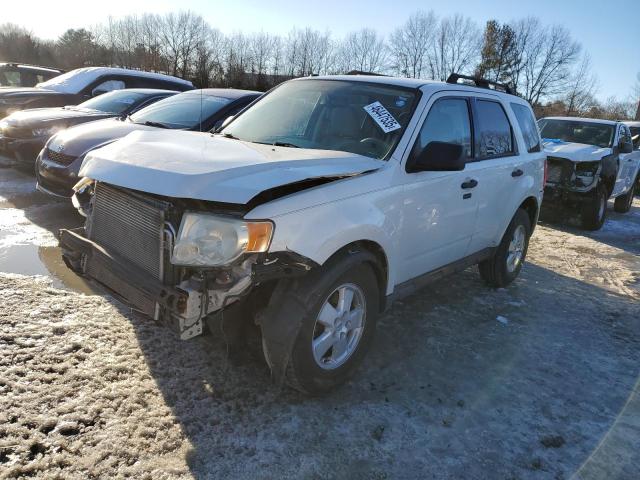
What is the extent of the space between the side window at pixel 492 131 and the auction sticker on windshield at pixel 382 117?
1.08m

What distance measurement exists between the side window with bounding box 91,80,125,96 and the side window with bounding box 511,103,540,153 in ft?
25.2

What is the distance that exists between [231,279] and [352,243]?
82cm

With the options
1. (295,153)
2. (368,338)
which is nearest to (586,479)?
(368,338)

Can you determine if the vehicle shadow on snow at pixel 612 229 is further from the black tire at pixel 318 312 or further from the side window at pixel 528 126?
the black tire at pixel 318 312

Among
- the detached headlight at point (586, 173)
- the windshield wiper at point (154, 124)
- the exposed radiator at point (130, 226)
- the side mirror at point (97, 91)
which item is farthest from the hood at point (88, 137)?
the detached headlight at point (586, 173)

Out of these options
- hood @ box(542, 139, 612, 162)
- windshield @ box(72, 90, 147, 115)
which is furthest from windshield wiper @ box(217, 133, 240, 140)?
hood @ box(542, 139, 612, 162)

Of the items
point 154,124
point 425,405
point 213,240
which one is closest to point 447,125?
point 425,405

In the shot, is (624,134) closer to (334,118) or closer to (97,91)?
(334,118)

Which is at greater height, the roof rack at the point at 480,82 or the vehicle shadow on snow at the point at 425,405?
the roof rack at the point at 480,82

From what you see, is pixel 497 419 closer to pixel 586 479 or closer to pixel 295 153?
pixel 586 479

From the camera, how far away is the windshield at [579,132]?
32.1 feet

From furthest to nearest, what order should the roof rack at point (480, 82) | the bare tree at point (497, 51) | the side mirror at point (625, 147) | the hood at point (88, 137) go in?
the bare tree at point (497, 51) < the side mirror at point (625, 147) < the hood at point (88, 137) < the roof rack at point (480, 82)

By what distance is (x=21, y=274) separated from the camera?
14.1 ft

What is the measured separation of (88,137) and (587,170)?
25.5 ft
